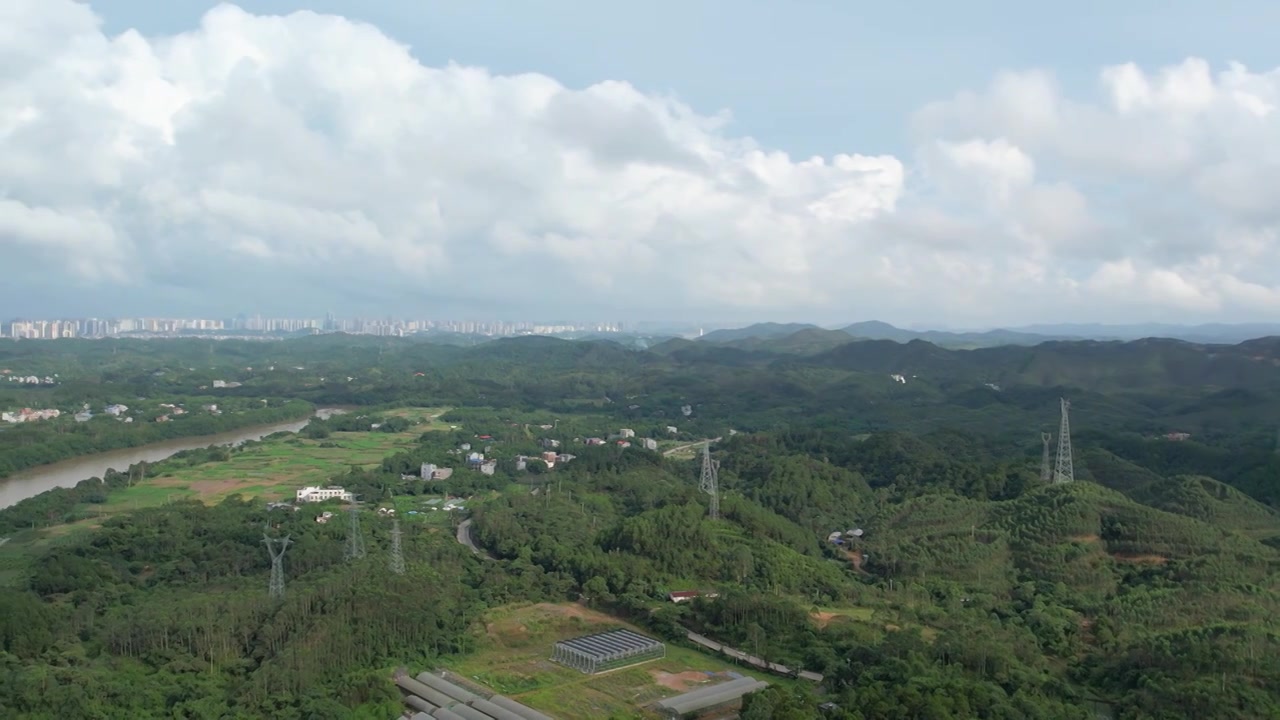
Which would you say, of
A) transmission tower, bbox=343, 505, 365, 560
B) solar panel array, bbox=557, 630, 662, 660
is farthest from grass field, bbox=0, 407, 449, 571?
solar panel array, bbox=557, 630, 662, 660

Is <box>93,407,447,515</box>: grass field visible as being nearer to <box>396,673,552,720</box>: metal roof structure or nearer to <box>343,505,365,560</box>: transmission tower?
<box>343,505,365,560</box>: transmission tower

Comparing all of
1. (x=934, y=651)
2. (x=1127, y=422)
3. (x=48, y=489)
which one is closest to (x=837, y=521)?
(x=934, y=651)

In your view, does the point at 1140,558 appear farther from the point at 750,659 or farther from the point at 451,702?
the point at 451,702

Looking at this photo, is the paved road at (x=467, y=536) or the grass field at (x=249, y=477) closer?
the paved road at (x=467, y=536)

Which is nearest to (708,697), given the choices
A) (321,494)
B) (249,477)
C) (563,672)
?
(563,672)

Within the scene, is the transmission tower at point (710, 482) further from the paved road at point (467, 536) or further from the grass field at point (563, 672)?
the grass field at point (563, 672)

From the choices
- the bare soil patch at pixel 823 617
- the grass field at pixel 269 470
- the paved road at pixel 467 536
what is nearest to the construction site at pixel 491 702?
the bare soil patch at pixel 823 617
